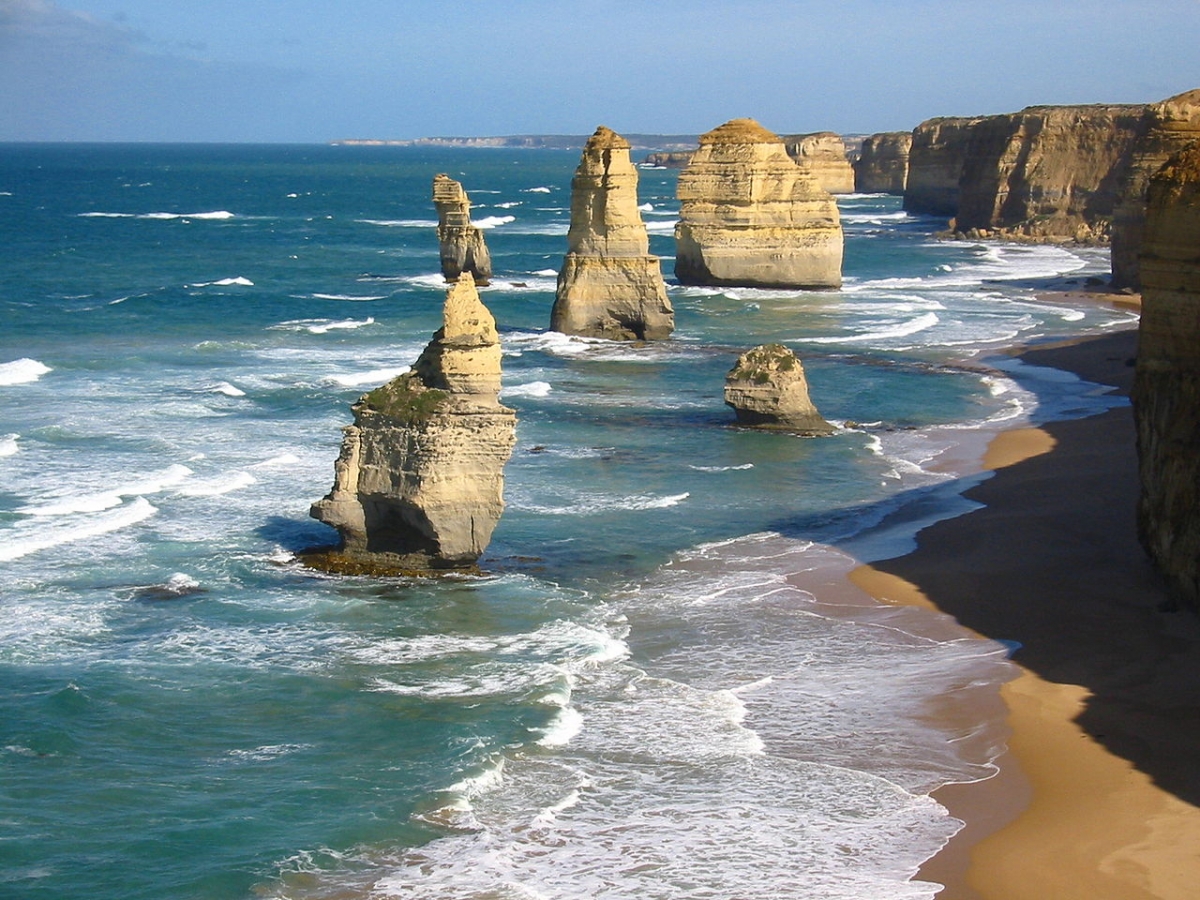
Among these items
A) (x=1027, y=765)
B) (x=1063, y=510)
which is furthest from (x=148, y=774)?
(x=1063, y=510)

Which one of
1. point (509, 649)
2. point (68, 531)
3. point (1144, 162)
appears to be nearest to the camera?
point (509, 649)

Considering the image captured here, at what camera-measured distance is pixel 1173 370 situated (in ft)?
70.3

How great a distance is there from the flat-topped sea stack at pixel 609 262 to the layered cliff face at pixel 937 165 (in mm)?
68702

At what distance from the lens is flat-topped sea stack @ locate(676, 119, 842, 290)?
208 ft

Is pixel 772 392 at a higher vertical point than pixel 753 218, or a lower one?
lower

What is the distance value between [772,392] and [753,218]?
30.2m

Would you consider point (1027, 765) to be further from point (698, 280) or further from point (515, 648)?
point (698, 280)

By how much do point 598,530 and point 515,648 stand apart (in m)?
6.63

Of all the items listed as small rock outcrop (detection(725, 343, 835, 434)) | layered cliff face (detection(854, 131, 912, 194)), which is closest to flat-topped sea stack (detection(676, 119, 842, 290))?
small rock outcrop (detection(725, 343, 835, 434))

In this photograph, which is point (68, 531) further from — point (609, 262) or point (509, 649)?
point (609, 262)

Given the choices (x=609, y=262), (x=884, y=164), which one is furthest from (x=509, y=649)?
(x=884, y=164)

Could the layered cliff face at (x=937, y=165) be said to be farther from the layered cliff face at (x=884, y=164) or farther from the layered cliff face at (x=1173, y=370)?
the layered cliff face at (x=1173, y=370)

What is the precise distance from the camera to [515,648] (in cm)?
2059

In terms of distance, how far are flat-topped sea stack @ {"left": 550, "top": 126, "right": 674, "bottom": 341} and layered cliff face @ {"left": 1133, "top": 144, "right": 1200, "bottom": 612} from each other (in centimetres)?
2919
